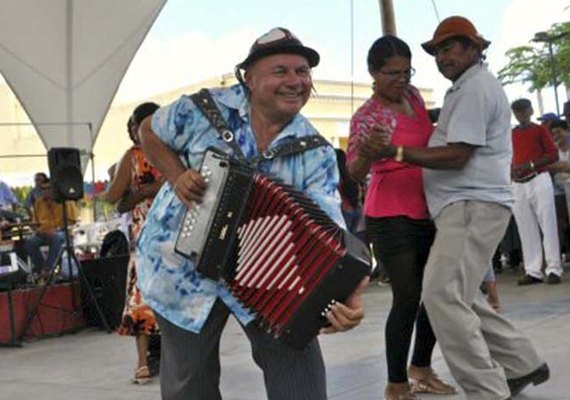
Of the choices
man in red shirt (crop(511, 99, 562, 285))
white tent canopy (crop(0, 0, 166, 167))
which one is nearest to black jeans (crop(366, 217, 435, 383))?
man in red shirt (crop(511, 99, 562, 285))

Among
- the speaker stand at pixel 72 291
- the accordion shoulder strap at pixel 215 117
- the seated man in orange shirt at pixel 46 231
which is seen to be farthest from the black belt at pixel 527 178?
the accordion shoulder strap at pixel 215 117

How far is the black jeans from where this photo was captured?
466cm

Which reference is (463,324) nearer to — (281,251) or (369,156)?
(369,156)

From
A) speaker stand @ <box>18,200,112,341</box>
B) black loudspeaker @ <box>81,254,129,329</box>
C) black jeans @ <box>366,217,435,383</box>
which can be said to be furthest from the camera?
black loudspeaker @ <box>81,254,129,329</box>

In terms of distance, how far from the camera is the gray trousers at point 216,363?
3045mm

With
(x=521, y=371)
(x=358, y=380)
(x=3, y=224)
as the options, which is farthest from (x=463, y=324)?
(x=3, y=224)

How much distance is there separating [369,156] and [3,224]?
993 centimetres

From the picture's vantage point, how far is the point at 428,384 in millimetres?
5008

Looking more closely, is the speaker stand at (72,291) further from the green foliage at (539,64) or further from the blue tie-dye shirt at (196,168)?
the green foliage at (539,64)

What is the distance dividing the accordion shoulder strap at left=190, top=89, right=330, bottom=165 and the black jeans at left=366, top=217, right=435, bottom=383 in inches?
66.2

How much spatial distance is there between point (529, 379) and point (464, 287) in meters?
0.73

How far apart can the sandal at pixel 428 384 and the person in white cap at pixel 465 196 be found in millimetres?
488

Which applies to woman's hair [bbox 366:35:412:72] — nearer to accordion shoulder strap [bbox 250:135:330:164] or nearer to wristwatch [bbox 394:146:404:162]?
wristwatch [bbox 394:146:404:162]

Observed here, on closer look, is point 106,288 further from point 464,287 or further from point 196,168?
point 196,168
